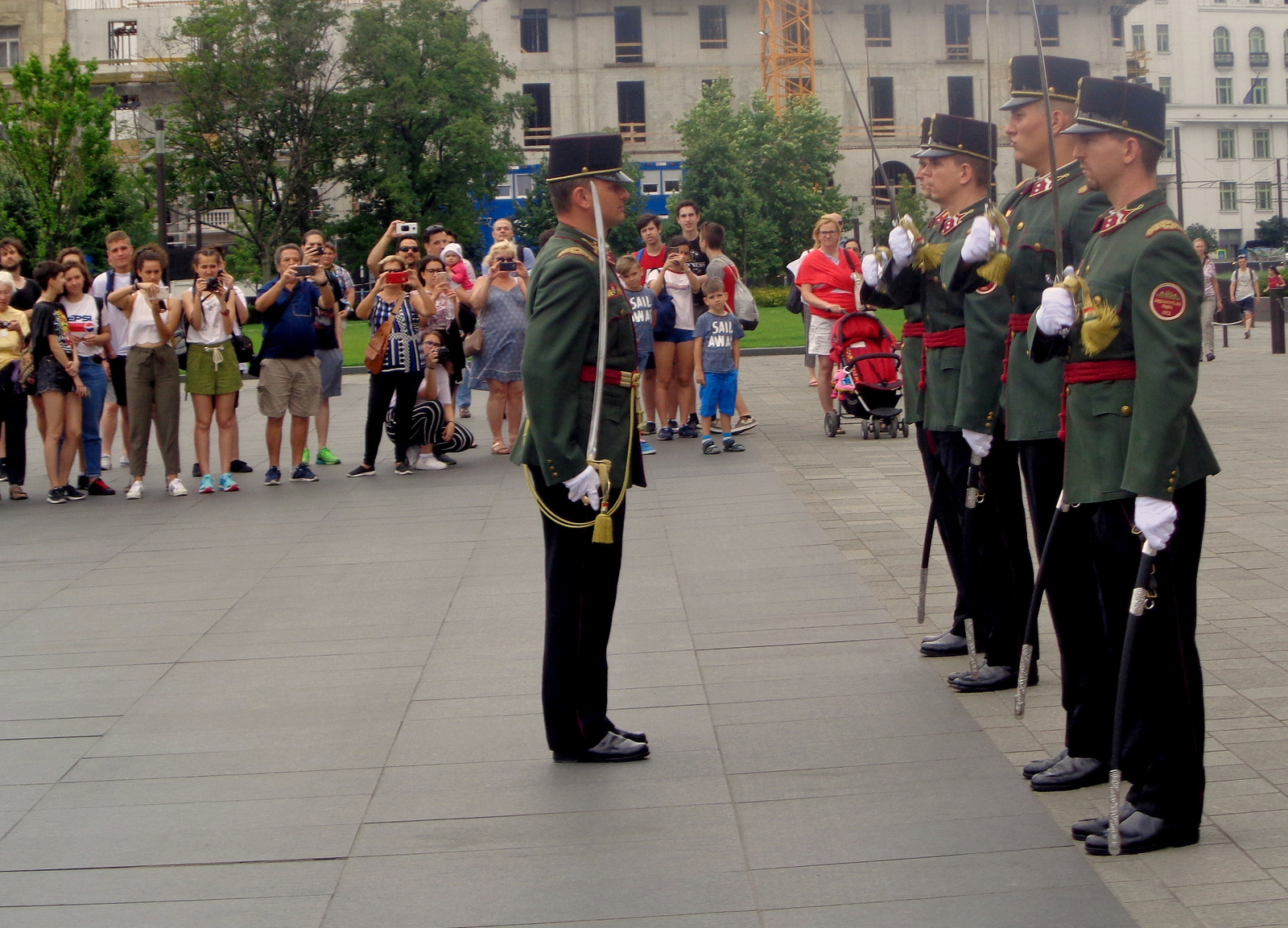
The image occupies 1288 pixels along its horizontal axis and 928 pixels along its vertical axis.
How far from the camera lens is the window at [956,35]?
65.1 m

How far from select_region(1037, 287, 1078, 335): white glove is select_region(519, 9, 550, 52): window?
207 feet

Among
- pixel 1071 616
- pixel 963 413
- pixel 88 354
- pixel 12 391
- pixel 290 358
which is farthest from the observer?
pixel 290 358

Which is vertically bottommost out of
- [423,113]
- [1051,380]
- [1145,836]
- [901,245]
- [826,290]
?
[1145,836]

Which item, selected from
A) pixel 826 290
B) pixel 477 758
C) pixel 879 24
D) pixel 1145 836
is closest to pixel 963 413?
pixel 1145 836

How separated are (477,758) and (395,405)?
7.72 meters

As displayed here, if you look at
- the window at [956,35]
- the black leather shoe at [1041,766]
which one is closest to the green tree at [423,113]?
the window at [956,35]

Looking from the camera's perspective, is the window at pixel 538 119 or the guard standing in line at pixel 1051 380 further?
the window at pixel 538 119

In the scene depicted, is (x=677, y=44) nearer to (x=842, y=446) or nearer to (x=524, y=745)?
(x=842, y=446)

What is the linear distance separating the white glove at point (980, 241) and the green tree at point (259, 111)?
54.5m

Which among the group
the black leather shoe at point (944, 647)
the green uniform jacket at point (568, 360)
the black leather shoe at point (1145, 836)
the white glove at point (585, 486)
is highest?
the green uniform jacket at point (568, 360)

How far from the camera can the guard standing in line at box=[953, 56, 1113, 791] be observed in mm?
4805

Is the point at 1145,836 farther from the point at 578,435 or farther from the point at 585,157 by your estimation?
the point at 585,157

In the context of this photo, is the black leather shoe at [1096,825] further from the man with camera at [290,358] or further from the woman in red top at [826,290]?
the woman in red top at [826,290]

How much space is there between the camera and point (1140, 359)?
13.6ft
